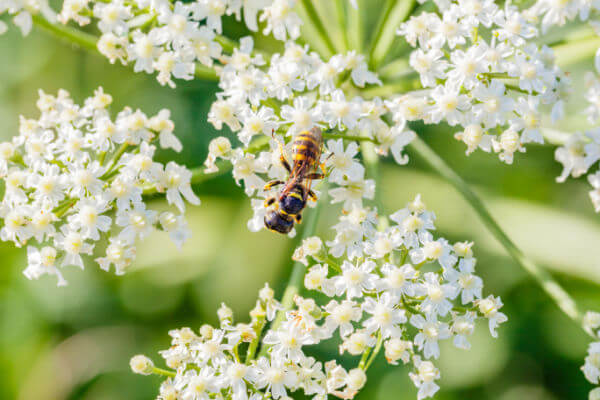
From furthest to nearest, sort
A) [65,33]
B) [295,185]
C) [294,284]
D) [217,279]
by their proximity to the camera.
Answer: [217,279]
[65,33]
[294,284]
[295,185]

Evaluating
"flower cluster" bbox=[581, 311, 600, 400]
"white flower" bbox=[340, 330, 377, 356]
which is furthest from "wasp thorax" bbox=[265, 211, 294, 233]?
"flower cluster" bbox=[581, 311, 600, 400]

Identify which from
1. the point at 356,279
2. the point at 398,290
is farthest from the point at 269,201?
the point at 398,290

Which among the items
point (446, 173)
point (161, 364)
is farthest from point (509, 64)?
point (161, 364)

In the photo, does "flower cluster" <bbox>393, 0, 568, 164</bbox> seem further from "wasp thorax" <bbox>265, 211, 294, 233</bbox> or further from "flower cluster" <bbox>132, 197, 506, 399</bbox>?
"wasp thorax" <bbox>265, 211, 294, 233</bbox>

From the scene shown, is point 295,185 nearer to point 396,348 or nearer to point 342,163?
point 342,163

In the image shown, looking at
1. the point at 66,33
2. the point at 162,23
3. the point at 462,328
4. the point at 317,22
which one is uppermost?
the point at 66,33

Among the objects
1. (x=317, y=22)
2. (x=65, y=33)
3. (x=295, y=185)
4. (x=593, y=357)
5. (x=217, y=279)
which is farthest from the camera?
(x=217, y=279)

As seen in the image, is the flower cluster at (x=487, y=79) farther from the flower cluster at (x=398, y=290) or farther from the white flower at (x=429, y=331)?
the white flower at (x=429, y=331)

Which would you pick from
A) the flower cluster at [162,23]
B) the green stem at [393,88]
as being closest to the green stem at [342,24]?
the green stem at [393,88]
